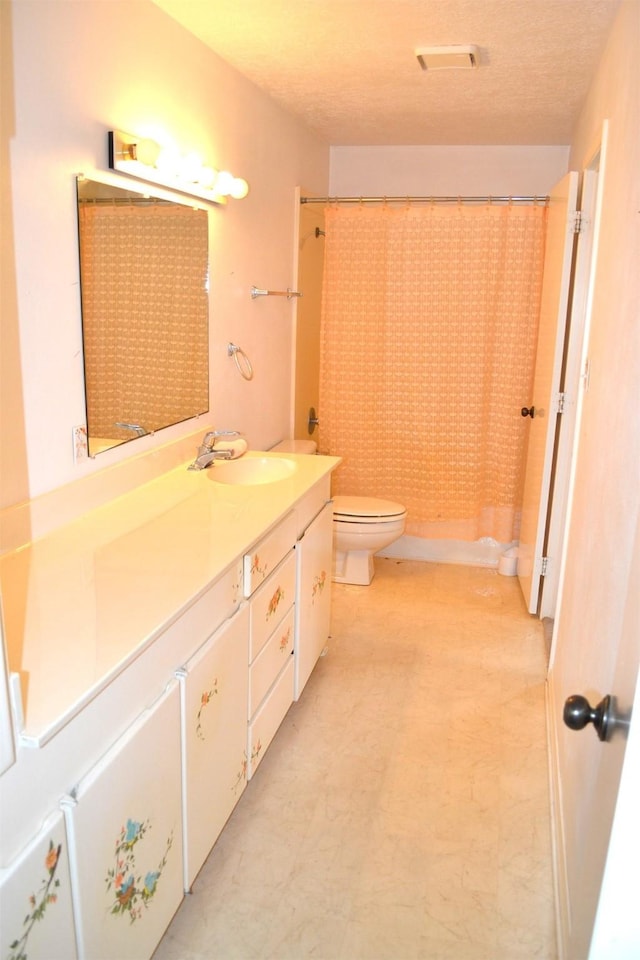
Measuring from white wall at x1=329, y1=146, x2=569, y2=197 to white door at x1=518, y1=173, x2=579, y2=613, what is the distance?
21.4 inches

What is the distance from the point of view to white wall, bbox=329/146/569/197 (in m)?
3.92

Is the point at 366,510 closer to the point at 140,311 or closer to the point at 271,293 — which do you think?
the point at 271,293

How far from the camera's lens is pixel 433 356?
12.7ft

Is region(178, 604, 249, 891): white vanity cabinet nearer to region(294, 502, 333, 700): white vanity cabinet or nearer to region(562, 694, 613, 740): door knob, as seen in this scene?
region(294, 502, 333, 700): white vanity cabinet

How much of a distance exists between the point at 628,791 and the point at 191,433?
206 cm

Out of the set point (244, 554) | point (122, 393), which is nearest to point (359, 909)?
point (244, 554)

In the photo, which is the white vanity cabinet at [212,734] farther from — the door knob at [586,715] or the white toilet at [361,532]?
the white toilet at [361,532]

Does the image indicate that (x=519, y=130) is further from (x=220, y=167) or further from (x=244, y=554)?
(x=244, y=554)

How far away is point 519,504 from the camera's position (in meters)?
4.01

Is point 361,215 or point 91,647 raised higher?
point 361,215

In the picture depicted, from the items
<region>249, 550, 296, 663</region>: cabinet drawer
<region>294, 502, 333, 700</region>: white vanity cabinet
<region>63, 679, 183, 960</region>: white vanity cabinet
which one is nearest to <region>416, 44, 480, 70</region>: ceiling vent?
<region>294, 502, 333, 700</region>: white vanity cabinet

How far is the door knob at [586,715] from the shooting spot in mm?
915

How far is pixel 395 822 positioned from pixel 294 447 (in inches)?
72.4

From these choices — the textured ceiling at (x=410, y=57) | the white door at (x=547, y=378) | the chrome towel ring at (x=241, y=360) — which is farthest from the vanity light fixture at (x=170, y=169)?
the white door at (x=547, y=378)
